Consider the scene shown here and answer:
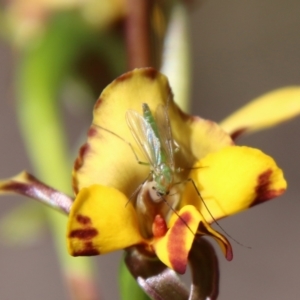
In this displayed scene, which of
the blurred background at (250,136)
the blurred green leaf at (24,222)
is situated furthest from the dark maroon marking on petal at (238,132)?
the blurred background at (250,136)

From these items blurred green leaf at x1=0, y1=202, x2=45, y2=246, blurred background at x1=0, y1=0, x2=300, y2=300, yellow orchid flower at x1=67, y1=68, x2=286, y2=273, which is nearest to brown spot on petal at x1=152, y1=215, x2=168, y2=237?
yellow orchid flower at x1=67, y1=68, x2=286, y2=273

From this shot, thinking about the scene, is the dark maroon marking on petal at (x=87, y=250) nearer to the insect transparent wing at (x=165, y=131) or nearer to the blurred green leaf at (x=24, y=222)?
the insect transparent wing at (x=165, y=131)

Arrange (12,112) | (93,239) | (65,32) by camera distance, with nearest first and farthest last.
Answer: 1. (93,239)
2. (65,32)
3. (12,112)

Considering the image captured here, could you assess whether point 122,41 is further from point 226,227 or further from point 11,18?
point 226,227

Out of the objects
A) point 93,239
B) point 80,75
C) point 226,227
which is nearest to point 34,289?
point 226,227

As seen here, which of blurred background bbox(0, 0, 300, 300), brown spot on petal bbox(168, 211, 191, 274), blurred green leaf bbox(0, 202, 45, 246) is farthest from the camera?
blurred background bbox(0, 0, 300, 300)

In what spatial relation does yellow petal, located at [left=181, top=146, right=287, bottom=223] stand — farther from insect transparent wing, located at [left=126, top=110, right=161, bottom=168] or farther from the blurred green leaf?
the blurred green leaf

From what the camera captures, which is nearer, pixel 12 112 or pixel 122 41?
pixel 122 41
